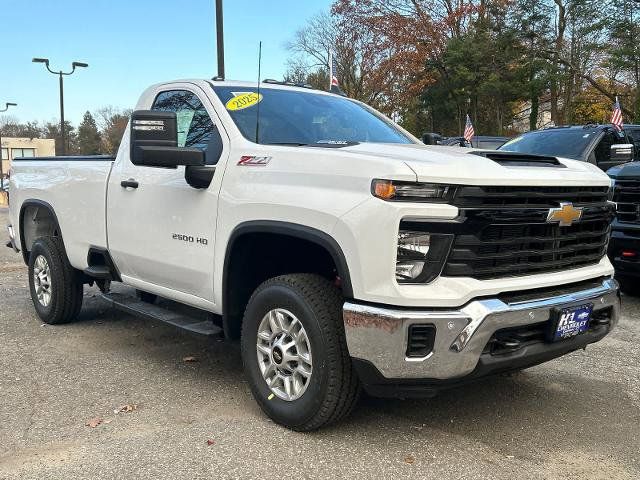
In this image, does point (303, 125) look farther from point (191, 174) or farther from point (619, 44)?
point (619, 44)

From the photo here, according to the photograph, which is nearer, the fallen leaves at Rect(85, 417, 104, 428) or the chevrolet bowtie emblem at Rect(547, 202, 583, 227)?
the chevrolet bowtie emblem at Rect(547, 202, 583, 227)

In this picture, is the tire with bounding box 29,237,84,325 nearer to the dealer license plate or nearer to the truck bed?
the truck bed

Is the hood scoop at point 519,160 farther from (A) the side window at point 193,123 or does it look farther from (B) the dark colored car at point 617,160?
(B) the dark colored car at point 617,160

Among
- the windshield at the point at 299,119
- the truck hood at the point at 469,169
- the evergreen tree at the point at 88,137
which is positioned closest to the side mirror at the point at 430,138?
the windshield at the point at 299,119

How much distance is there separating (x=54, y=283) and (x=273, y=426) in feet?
10.4

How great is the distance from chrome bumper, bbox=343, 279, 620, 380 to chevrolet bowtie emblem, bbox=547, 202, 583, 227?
1.72ft

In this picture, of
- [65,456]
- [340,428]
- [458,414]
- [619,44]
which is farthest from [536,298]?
[619,44]

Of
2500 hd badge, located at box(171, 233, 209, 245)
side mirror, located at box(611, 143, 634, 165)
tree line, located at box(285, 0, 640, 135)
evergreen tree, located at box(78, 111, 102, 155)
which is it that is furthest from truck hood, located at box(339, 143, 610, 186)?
evergreen tree, located at box(78, 111, 102, 155)

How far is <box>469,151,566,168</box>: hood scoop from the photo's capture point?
3.41 metres

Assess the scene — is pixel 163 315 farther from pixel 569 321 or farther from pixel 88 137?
pixel 88 137

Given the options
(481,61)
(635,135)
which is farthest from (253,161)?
(481,61)

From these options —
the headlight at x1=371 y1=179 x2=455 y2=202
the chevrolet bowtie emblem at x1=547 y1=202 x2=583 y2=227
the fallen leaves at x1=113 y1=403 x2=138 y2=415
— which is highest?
the headlight at x1=371 y1=179 x2=455 y2=202

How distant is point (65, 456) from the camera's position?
130 inches

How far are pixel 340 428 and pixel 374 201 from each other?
1.39 metres
